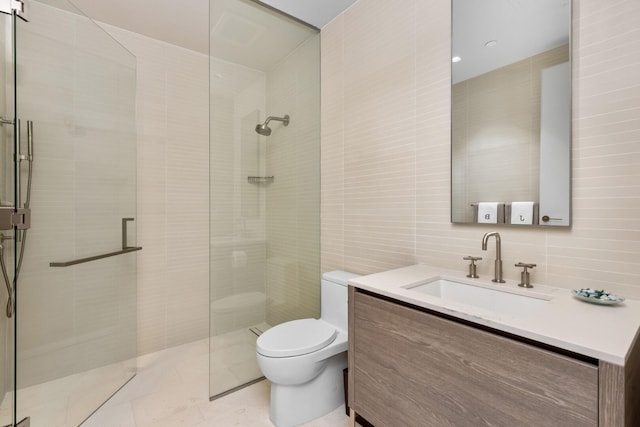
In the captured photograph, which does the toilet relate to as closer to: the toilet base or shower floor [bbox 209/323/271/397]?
the toilet base

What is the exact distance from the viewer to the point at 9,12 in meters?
1.17

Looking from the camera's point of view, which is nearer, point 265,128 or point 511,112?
point 511,112

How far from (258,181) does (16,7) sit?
1.22 m

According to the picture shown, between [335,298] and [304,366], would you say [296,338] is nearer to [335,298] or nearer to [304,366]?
[304,366]

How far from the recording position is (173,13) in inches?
78.4

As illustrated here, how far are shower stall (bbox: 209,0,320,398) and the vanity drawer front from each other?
0.81m

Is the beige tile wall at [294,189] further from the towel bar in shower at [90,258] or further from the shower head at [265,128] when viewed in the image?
the towel bar in shower at [90,258]

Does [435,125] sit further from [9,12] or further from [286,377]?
[9,12]

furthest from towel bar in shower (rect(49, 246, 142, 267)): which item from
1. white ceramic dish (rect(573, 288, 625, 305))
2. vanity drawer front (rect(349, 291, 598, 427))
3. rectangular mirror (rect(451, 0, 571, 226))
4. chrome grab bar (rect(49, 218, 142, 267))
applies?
white ceramic dish (rect(573, 288, 625, 305))

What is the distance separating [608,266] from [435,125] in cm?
89

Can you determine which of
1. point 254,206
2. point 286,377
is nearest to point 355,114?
point 254,206

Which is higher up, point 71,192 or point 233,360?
point 71,192

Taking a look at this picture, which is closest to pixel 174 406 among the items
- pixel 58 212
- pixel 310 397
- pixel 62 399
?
pixel 62 399

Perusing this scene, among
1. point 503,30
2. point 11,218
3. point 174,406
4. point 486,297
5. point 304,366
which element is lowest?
point 174,406
